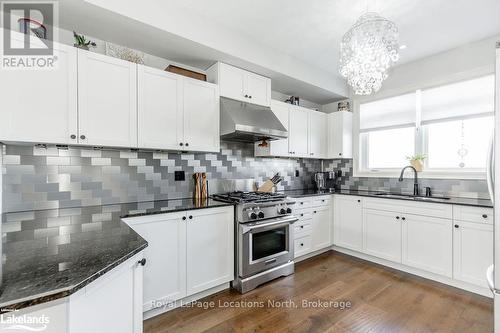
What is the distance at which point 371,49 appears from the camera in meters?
1.87

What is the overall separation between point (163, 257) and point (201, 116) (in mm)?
1454

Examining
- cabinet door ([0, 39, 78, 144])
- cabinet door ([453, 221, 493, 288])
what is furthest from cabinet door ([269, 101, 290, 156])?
cabinet door ([0, 39, 78, 144])

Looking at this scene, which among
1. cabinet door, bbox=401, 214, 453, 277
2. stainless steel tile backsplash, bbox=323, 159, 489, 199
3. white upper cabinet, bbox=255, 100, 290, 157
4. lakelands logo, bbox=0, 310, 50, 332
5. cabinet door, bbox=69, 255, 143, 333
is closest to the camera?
lakelands logo, bbox=0, 310, 50, 332

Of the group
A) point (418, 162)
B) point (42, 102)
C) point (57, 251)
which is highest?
point (42, 102)

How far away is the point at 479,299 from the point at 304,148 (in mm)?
2525

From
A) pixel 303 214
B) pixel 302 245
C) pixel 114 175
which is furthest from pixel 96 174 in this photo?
pixel 302 245

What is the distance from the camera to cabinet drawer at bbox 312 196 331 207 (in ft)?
10.9

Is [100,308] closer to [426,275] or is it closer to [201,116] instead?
[201,116]

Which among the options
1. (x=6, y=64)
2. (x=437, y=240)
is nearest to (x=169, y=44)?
(x=6, y=64)

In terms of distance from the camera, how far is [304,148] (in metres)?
3.64

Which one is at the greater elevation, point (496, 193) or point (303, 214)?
point (496, 193)

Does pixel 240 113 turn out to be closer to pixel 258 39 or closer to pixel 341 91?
pixel 258 39

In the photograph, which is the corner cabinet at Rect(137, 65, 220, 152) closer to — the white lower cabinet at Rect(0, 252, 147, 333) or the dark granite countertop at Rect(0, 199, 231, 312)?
the dark granite countertop at Rect(0, 199, 231, 312)

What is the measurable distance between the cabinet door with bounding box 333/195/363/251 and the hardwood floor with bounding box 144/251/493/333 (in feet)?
2.06
